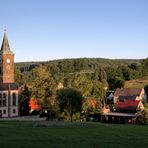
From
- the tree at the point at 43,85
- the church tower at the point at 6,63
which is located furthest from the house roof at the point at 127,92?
the tree at the point at 43,85

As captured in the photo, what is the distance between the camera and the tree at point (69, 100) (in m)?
54.1

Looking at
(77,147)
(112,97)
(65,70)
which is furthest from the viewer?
(65,70)

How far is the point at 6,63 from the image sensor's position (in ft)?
234

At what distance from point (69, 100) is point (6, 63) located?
23249mm

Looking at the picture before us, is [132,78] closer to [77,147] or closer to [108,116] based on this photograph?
[108,116]

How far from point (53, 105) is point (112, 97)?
5075 cm

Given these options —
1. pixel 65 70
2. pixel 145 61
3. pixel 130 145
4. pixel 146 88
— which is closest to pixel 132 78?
pixel 145 61

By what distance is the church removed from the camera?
67188 mm

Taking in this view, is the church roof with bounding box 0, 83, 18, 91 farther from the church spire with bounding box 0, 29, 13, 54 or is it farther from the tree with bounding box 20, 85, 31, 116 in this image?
the church spire with bounding box 0, 29, 13, 54

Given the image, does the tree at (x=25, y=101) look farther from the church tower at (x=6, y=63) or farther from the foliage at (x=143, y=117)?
the foliage at (x=143, y=117)

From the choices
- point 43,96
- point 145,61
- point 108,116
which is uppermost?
point 145,61

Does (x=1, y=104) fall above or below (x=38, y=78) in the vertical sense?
below

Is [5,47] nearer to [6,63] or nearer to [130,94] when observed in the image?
[6,63]

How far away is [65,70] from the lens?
169375 mm
